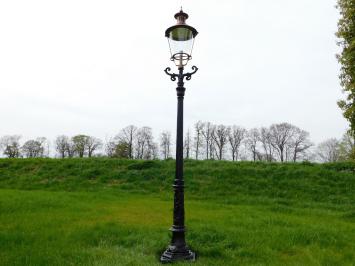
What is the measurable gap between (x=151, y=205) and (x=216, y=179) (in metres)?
6.42

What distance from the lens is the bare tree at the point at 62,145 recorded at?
297 feet

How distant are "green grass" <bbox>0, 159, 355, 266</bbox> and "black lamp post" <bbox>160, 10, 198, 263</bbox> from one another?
2.06 ft

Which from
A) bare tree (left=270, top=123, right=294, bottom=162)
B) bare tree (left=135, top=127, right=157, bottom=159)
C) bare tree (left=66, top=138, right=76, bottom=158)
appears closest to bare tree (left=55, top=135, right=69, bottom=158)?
bare tree (left=66, top=138, right=76, bottom=158)

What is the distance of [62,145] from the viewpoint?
92625 mm

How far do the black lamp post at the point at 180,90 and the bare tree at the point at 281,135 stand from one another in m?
77.7

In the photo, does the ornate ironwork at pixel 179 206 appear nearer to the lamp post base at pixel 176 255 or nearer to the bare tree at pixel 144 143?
the lamp post base at pixel 176 255

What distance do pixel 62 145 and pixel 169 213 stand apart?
88.3 m

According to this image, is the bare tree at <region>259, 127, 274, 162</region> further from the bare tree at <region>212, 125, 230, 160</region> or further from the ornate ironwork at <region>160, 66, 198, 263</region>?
the ornate ironwork at <region>160, 66, 198, 263</region>

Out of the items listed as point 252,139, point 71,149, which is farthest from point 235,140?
point 71,149

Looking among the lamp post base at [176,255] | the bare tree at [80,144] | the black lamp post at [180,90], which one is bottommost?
the lamp post base at [176,255]

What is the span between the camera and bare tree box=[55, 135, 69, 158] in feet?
297

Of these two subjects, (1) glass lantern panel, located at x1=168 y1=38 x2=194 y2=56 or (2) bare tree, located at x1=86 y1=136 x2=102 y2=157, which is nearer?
(1) glass lantern panel, located at x1=168 y1=38 x2=194 y2=56

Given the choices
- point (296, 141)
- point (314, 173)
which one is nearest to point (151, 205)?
point (314, 173)

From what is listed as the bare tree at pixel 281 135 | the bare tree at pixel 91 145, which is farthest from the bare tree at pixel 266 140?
the bare tree at pixel 91 145
